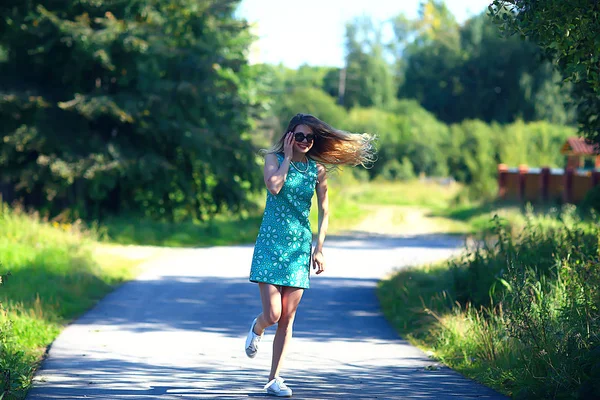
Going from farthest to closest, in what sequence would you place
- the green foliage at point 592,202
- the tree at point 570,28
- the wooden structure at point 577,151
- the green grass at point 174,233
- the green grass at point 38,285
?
the wooden structure at point 577,151
the green grass at point 174,233
the green foliage at point 592,202
the green grass at point 38,285
the tree at point 570,28

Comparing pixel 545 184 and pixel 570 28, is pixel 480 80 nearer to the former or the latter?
pixel 545 184

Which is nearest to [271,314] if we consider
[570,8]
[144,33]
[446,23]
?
[570,8]

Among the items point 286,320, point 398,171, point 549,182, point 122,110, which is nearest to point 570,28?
point 286,320

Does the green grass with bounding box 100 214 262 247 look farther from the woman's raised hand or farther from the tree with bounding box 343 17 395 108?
the tree with bounding box 343 17 395 108

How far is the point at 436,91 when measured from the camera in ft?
279

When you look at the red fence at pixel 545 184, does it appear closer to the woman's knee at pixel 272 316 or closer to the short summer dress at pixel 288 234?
the short summer dress at pixel 288 234

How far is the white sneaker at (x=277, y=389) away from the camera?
23.4 feet

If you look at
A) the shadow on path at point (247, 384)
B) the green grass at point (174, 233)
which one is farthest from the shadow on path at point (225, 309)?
the green grass at point (174, 233)

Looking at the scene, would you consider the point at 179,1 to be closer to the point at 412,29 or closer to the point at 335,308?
the point at 335,308

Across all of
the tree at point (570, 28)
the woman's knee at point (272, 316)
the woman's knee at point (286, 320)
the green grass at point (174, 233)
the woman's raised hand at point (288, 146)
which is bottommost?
the green grass at point (174, 233)

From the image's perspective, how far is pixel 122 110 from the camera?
2448cm

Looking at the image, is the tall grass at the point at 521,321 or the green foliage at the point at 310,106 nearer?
the tall grass at the point at 521,321

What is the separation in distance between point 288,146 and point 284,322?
4.12 feet

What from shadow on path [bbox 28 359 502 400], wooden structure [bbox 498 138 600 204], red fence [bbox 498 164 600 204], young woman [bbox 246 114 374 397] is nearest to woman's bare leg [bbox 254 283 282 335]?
young woman [bbox 246 114 374 397]
